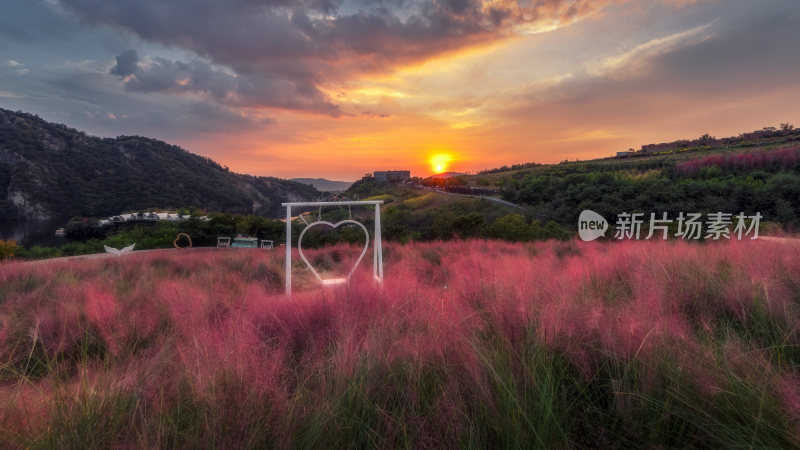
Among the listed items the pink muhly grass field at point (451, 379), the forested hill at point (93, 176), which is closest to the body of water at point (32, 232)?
the forested hill at point (93, 176)

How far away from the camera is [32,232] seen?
3478 centimetres

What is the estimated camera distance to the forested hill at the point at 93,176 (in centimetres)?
4388

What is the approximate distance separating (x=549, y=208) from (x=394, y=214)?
14.1 metres

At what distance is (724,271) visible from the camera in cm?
361

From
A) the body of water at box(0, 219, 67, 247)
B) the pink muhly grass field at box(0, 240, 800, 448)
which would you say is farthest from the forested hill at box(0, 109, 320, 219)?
the pink muhly grass field at box(0, 240, 800, 448)

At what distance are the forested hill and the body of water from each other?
2767 millimetres

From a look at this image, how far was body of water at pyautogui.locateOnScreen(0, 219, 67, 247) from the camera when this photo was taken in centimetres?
2997

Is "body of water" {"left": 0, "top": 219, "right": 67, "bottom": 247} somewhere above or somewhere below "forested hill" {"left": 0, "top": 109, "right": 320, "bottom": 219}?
below

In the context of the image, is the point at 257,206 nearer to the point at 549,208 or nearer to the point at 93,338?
the point at 549,208

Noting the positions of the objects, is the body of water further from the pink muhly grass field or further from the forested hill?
the pink muhly grass field

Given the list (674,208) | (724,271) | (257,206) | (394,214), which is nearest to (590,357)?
(724,271)

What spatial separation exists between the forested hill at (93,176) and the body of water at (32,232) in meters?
2.77

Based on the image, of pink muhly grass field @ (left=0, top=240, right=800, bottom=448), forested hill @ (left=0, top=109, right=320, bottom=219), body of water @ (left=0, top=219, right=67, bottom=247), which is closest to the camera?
pink muhly grass field @ (left=0, top=240, right=800, bottom=448)

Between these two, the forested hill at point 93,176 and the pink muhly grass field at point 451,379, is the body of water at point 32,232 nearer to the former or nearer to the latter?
the forested hill at point 93,176
